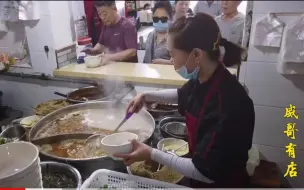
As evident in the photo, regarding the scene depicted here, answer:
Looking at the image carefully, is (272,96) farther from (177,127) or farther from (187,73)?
(187,73)

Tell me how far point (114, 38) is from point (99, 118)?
0.76m

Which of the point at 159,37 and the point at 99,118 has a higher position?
the point at 159,37

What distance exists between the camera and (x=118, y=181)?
3.61 ft

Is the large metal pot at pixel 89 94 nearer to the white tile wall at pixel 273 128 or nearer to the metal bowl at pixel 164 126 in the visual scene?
the metal bowl at pixel 164 126

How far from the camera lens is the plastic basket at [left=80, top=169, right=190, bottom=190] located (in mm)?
1060

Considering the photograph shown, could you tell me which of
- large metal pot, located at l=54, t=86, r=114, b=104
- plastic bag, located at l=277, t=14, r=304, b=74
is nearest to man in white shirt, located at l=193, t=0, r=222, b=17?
plastic bag, located at l=277, t=14, r=304, b=74

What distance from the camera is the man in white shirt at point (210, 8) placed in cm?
145

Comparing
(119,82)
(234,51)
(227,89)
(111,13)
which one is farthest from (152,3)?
(227,89)

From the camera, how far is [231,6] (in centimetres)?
136

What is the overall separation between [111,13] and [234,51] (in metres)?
0.89

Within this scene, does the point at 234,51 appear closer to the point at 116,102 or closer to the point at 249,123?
the point at 249,123

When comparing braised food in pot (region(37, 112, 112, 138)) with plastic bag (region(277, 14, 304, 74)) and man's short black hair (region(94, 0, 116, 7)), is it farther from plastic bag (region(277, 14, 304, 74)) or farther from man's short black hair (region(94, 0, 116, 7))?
plastic bag (region(277, 14, 304, 74))

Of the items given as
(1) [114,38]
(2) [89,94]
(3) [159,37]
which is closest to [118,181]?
(2) [89,94]

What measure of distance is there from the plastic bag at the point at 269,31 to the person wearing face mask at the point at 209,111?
1.45 ft
